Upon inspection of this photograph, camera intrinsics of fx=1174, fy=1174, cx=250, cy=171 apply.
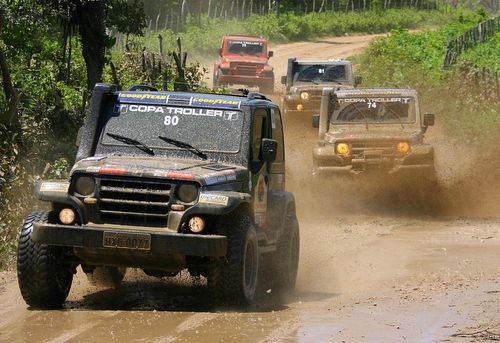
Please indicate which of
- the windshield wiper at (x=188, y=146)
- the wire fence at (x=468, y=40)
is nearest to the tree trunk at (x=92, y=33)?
the windshield wiper at (x=188, y=146)

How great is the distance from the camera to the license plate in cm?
870

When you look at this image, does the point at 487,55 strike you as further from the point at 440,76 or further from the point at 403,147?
the point at 403,147

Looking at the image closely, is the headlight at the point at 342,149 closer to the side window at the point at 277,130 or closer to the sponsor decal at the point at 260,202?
the side window at the point at 277,130

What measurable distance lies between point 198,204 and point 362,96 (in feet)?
31.4

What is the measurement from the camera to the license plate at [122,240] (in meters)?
8.70

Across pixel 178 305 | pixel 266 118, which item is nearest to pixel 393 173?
pixel 266 118

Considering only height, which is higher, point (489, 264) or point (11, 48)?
point (11, 48)

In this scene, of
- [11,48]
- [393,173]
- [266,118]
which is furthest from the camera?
[11,48]

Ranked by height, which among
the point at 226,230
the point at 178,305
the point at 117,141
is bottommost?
the point at 178,305

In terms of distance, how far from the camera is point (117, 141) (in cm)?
984

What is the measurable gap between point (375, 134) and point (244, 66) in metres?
20.9

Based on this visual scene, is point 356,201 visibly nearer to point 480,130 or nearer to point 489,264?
point 489,264

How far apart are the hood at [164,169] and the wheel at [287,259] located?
3.90 ft

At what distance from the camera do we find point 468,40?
124 ft
